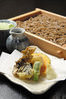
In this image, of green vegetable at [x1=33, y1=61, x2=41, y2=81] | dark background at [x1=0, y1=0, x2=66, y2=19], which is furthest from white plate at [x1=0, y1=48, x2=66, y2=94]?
dark background at [x1=0, y1=0, x2=66, y2=19]

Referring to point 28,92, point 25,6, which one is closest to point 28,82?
point 28,92

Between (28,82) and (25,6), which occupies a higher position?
(28,82)

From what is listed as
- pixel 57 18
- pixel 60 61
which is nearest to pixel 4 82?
pixel 60 61

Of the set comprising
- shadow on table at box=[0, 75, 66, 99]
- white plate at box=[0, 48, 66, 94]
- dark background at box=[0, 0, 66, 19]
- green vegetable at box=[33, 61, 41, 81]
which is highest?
green vegetable at box=[33, 61, 41, 81]

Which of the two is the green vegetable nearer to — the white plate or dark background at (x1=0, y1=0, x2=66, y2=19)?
the white plate

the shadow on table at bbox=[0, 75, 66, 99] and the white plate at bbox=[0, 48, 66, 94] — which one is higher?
the white plate at bbox=[0, 48, 66, 94]

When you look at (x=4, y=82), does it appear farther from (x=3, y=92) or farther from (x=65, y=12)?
(x=65, y=12)

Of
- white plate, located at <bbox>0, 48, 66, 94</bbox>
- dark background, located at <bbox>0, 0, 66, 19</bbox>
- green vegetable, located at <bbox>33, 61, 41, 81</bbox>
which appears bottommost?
dark background, located at <bbox>0, 0, 66, 19</bbox>

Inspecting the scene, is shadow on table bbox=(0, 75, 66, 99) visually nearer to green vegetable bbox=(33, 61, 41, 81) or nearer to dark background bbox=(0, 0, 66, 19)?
green vegetable bbox=(33, 61, 41, 81)

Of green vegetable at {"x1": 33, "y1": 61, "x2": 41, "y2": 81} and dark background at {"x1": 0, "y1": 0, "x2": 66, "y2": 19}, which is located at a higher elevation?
green vegetable at {"x1": 33, "y1": 61, "x2": 41, "y2": 81}

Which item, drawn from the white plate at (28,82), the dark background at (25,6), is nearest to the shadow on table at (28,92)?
the white plate at (28,82)

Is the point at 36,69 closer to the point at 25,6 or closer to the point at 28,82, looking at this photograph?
the point at 28,82

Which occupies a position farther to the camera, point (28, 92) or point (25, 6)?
point (25, 6)

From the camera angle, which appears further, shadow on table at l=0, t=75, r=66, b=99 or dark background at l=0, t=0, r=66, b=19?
dark background at l=0, t=0, r=66, b=19
